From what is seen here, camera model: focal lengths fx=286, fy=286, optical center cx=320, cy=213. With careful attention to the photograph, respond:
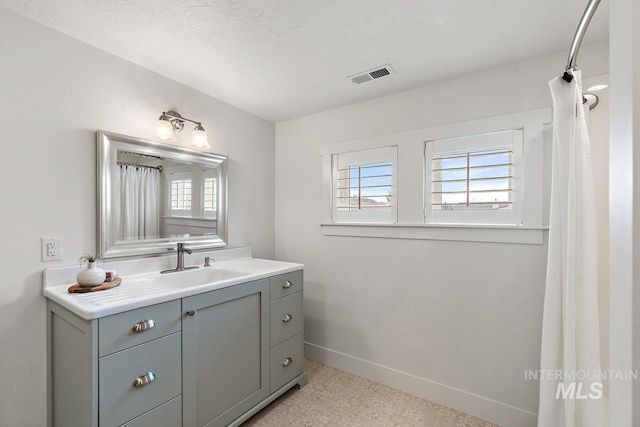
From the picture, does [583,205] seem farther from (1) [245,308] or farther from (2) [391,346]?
(1) [245,308]

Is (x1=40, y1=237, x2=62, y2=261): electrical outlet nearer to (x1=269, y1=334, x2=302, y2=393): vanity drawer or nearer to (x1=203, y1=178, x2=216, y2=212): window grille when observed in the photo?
(x1=203, y1=178, x2=216, y2=212): window grille

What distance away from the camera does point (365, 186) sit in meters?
2.37

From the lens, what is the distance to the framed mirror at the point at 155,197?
1667mm

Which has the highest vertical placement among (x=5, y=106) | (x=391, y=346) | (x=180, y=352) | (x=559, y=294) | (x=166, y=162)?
(x=5, y=106)

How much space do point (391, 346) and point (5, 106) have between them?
2675mm

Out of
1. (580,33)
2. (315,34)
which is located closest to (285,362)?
(315,34)

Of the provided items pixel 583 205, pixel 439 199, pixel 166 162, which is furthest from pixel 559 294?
pixel 166 162

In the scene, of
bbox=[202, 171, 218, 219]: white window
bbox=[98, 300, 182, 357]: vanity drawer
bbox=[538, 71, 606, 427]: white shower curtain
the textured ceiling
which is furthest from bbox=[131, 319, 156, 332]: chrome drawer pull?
bbox=[538, 71, 606, 427]: white shower curtain

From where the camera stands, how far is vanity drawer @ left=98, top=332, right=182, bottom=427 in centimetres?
116

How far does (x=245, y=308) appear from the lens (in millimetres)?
1744

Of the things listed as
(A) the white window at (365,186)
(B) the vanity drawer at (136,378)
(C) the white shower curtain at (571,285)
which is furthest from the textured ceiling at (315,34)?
(B) the vanity drawer at (136,378)

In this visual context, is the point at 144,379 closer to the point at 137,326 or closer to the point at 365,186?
the point at 137,326

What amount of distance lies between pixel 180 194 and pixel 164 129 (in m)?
0.46

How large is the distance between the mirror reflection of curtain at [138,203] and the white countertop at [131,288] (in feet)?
0.62
